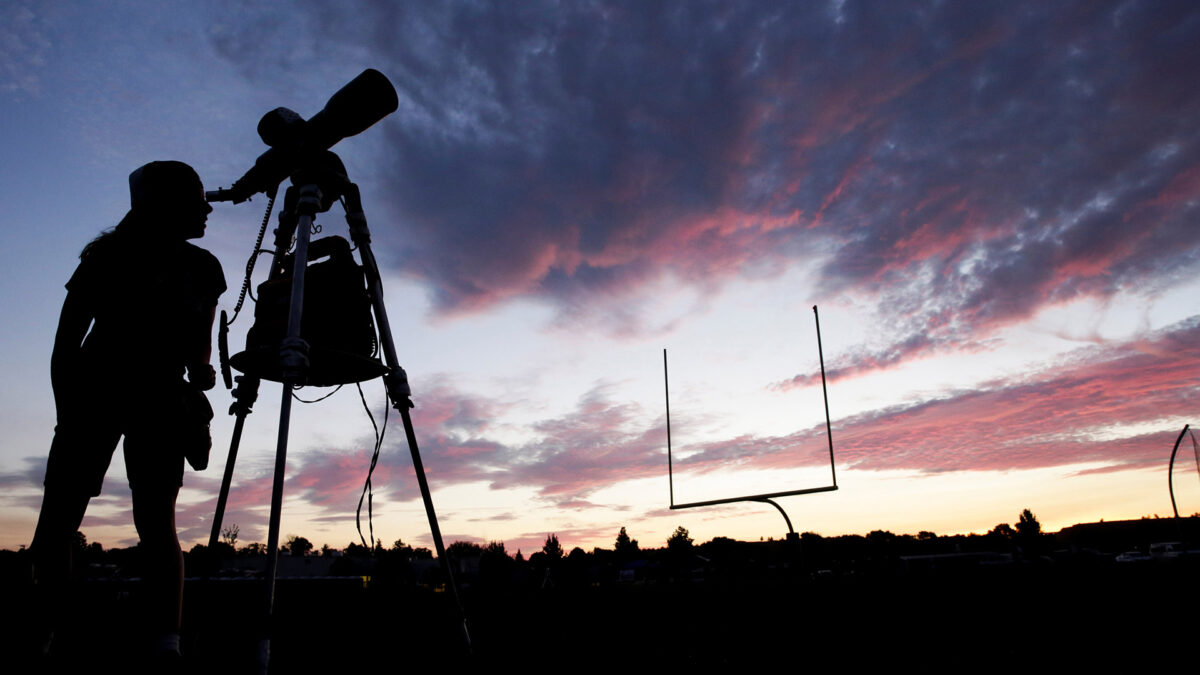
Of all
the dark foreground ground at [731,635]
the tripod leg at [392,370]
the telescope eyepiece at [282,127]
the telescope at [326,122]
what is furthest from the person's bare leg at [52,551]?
the telescope eyepiece at [282,127]

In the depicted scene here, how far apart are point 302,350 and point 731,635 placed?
2719mm

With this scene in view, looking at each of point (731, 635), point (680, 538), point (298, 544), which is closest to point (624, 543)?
point (680, 538)

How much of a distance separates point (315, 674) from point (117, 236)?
2084 mm

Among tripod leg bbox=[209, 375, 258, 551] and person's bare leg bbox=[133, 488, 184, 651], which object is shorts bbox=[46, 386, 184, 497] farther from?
tripod leg bbox=[209, 375, 258, 551]

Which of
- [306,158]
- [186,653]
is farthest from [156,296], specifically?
[186,653]

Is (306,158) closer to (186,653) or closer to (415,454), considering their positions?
(415,454)

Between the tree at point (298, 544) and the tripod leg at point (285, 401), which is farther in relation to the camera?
the tree at point (298, 544)

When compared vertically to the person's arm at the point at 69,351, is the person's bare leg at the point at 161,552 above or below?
below

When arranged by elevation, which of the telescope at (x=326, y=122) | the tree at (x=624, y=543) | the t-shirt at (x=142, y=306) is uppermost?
the telescope at (x=326, y=122)

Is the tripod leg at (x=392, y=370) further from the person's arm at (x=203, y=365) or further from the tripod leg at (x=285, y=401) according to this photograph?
the person's arm at (x=203, y=365)

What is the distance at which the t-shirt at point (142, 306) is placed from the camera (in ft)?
8.32

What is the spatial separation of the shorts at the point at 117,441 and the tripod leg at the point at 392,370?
1001 mm

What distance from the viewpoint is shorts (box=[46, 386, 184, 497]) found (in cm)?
243

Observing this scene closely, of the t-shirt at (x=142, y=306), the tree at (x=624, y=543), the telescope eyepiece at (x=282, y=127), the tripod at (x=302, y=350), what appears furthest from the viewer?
the tree at (x=624, y=543)
